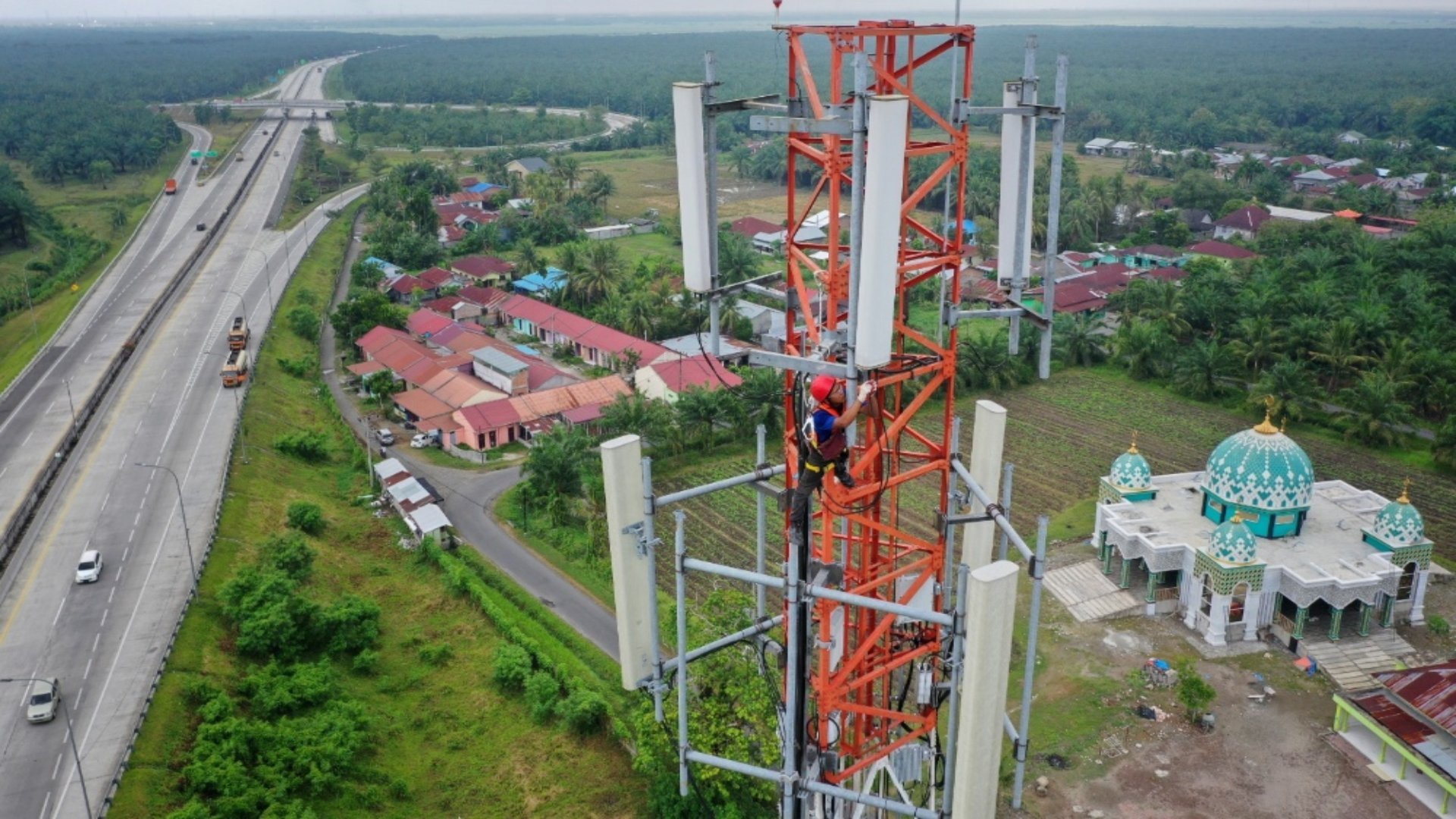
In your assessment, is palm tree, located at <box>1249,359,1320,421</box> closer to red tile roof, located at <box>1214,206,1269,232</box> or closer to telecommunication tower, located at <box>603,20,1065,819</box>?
red tile roof, located at <box>1214,206,1269,232</box>

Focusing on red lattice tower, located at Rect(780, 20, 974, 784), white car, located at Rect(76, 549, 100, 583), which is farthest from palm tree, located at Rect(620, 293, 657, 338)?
red lattice tower, located at Rect(780, 20, 974, 784)

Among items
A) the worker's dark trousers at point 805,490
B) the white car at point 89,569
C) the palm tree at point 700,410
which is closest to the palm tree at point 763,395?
the palm tree at point 700,410

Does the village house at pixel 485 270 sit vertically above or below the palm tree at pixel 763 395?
below

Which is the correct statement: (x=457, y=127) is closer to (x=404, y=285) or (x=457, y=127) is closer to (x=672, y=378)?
(x=404, y=285)

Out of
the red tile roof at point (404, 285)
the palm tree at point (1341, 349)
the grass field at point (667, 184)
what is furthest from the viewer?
the grass field at point (667, 184)

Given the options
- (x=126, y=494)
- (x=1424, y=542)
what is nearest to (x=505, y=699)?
(x=126, y=494)

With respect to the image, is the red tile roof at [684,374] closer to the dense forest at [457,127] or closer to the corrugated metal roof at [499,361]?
the corrugated metal roof at [499,361]

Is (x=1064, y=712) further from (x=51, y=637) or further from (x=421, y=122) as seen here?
(x=421, y=122)
